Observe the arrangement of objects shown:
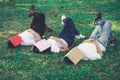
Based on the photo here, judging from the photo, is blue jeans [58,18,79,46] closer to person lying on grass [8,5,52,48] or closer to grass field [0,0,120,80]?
grass field [0,0,120,80]

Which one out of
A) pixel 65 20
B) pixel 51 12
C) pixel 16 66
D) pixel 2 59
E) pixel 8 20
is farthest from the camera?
pixel 51 12

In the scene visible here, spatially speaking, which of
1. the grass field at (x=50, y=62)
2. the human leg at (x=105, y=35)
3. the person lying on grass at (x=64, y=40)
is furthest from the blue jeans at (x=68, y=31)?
the human leg at (x=105, y=35)

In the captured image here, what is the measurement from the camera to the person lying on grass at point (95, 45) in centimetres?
830

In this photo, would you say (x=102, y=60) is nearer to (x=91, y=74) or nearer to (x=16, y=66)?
(x=91, y=74)

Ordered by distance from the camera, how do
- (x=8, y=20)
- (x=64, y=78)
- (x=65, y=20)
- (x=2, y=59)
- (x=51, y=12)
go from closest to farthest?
(x=64, y=78), (x=2, y=59), (x=65, y=20), (x=8, y=20), (x=51, y=12)

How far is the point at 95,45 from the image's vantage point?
872cm

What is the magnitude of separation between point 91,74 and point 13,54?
2783 millimetres

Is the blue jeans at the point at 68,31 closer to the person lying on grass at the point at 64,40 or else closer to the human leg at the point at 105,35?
the person lying on grass at the point at 64,40

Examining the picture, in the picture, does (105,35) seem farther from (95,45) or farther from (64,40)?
(64,40)

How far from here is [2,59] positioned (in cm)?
866

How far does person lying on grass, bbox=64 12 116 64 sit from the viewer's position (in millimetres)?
8300

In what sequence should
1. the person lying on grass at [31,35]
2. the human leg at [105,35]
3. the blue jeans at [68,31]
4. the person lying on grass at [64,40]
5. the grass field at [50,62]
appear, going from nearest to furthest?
the grass field at [50,62] < the person lying on grass at [64,40] < the human leg at [105,35] < the person lying on grass at [31,35] < the blue jeans at [68,31]

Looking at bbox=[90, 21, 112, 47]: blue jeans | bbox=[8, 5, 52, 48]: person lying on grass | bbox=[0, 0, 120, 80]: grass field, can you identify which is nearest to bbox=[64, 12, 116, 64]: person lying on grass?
bbox=[90, 21, 112, 47]: blue jeans

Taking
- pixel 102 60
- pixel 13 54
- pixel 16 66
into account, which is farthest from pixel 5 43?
pixel 102 60
